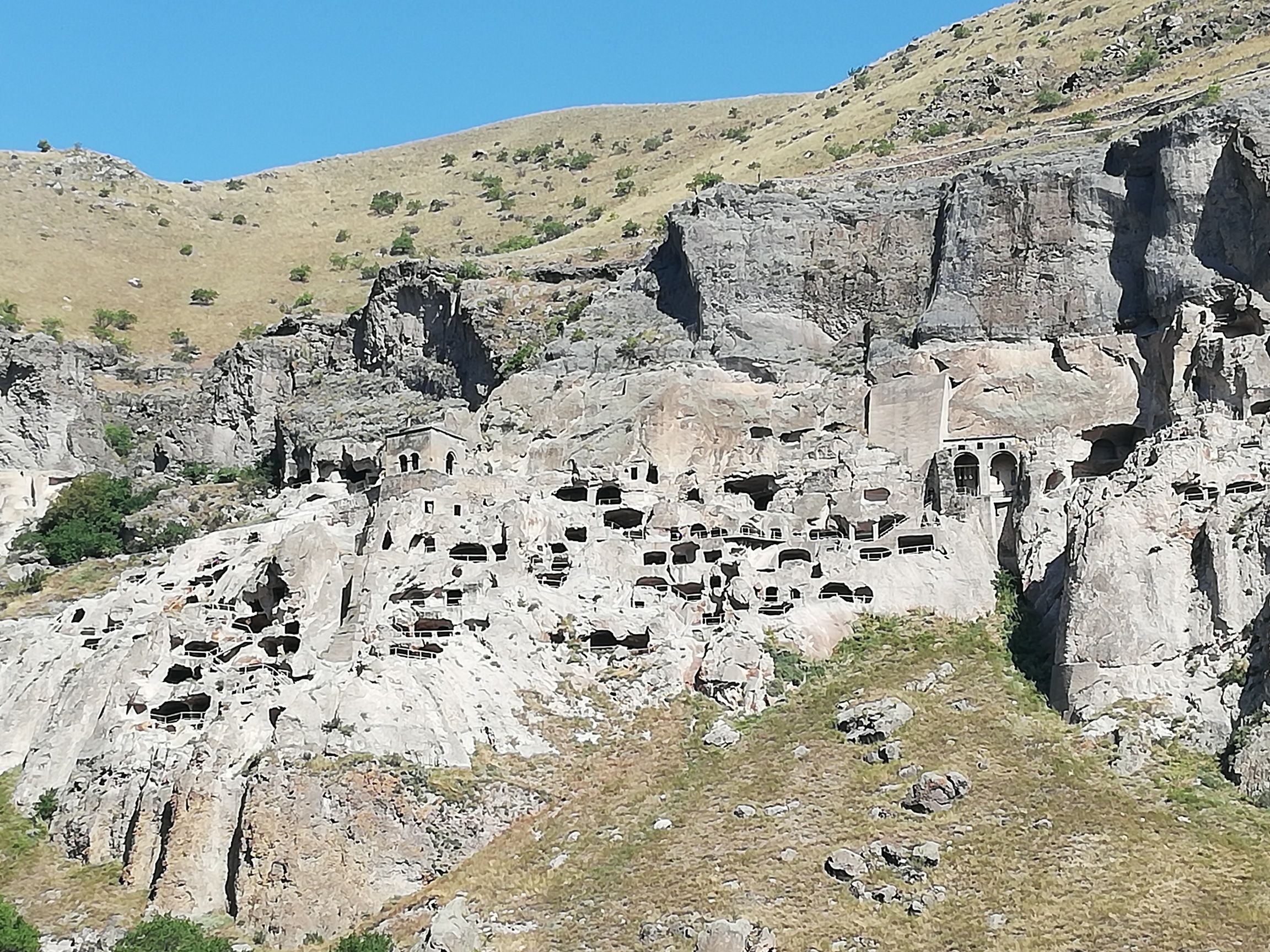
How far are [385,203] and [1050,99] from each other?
7563 cm

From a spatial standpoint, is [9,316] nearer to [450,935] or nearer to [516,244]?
[516,244]

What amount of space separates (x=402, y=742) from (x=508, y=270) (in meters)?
47.1

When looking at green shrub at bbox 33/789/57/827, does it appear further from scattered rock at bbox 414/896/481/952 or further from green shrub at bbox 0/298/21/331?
green shrub at bbox 0/298/21/331

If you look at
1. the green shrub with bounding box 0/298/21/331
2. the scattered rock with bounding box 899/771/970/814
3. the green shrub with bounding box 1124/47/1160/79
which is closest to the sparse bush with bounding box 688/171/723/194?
the green shrub with bounding box 1124/47/1160/79

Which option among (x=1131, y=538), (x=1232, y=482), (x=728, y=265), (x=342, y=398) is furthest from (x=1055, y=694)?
(x=342, y=398)

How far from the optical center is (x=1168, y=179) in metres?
54.6

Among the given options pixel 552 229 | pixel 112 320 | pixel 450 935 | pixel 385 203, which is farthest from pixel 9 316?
pixel 450 935

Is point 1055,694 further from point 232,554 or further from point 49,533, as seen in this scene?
point 49,533

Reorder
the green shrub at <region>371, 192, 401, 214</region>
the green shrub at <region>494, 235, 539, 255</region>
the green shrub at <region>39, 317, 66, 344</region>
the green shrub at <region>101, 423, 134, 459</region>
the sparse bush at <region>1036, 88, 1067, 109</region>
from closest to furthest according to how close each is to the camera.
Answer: the green shrub at <region>101, 423, 134, 459</region> → the sparse bush at <region>1036, 88, 1067, 109</region> → the green shrub at <region>39, 317, 66, 344</region> → the green shrub at <region>494, 235, 539, 255</region> → the green shrub at <region>371, 192, 401, 214</region>

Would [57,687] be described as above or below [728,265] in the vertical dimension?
below

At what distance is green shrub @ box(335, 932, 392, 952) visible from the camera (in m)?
30.4

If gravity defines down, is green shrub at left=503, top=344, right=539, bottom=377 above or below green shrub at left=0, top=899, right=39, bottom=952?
above

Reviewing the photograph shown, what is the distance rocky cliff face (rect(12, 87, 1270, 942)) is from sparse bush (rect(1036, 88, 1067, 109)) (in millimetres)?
25529

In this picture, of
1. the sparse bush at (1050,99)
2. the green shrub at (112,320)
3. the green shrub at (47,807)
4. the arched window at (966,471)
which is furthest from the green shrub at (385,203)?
the green shrub at (47,807)
